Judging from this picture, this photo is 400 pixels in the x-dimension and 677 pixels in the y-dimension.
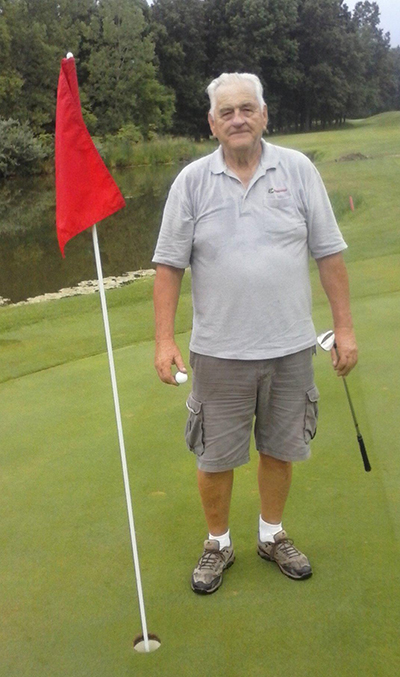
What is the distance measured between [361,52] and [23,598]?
154 ft

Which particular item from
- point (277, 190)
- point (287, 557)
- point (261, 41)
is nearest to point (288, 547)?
point (287, 557)

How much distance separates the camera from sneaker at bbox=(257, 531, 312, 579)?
226cm

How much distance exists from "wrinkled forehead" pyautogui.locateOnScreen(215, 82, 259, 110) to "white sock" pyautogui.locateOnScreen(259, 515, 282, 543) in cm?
123

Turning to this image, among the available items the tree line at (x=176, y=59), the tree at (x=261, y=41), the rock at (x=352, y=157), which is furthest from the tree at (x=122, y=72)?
the rock at (x=352, y=157)

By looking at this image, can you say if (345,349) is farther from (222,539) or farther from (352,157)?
(352,157)

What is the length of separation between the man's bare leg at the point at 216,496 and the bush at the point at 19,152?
2625cm

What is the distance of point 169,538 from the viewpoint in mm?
2508

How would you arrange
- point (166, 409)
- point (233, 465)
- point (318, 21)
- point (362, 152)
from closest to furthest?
point (233, 465)
point (166, 409)
point (362, 152)
point (318, 21)

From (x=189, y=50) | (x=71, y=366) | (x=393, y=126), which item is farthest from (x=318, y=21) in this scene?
(x=71, y=366)

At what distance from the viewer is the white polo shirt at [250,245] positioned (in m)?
2.10

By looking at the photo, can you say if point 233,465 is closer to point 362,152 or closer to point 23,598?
point 23,598

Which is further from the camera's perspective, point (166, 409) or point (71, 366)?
point (71, 366)

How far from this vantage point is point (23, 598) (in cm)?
224

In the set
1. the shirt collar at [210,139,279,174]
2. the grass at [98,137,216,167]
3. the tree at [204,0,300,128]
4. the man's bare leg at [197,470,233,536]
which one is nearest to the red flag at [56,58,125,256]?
the shirt collar at [210,139,279,174]
